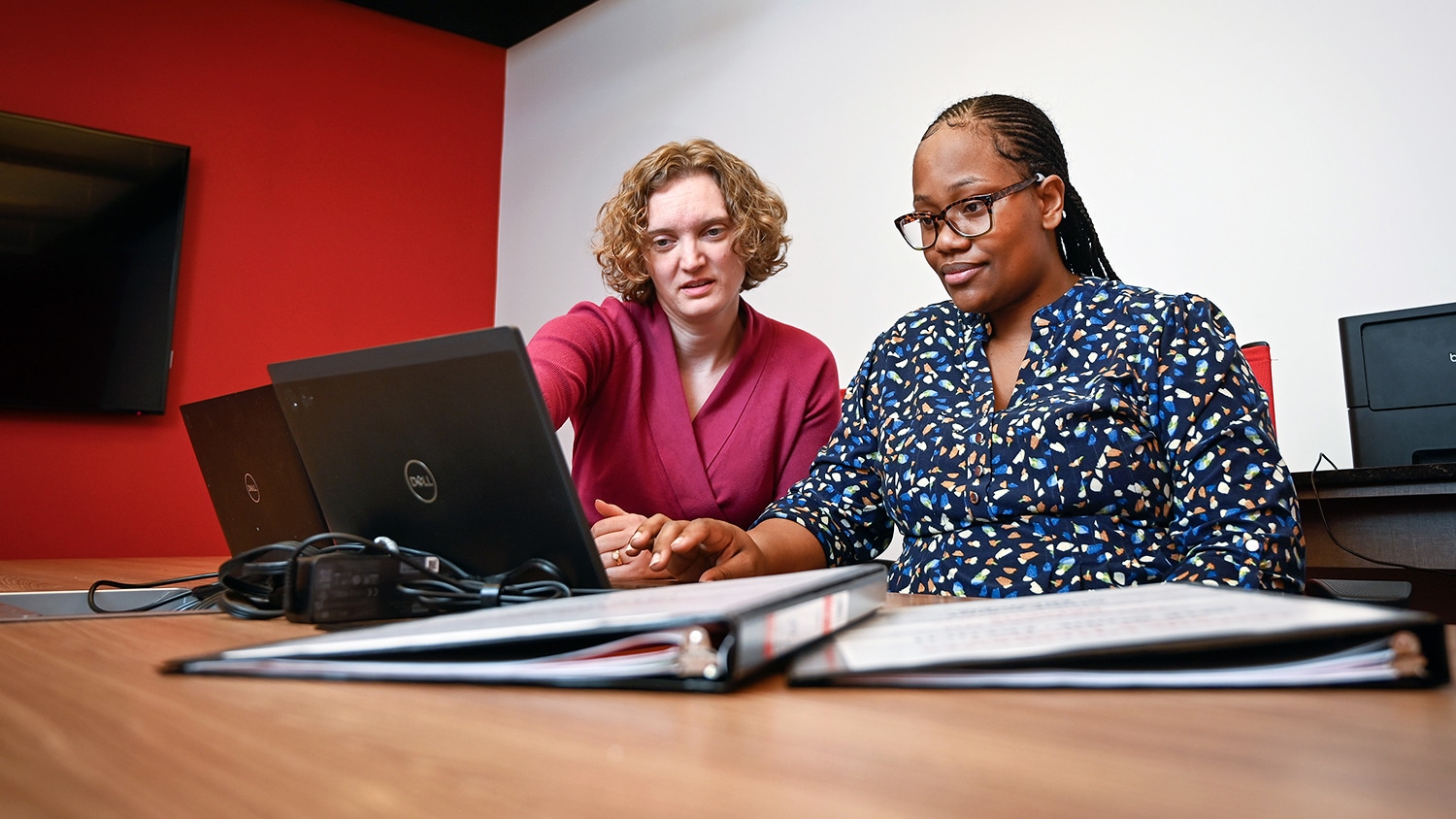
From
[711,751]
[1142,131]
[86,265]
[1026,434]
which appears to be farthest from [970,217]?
[86,265]

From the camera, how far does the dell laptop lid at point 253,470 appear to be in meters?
1.06

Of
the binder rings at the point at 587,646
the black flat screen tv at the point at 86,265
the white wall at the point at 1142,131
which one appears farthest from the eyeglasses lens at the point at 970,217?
the black flat screen tv at the point at 86,265

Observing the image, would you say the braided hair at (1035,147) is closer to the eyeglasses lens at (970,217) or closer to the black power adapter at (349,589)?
the eyeglasses lens at (970,217)

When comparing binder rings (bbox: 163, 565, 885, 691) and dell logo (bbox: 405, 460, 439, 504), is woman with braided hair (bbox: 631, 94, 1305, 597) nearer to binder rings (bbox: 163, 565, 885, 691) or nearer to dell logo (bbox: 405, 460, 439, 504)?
dell logo (bbox: 405, 460, 439, 504)

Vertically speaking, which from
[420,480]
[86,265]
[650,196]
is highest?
[86,265]

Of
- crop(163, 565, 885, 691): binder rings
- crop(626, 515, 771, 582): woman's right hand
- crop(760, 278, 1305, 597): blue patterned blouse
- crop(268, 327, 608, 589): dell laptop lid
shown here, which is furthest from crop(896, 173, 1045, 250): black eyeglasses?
crop(163, 565, 885, 691): binder rings

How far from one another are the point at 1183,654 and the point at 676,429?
4.82ft

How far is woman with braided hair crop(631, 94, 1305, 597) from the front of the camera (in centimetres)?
112

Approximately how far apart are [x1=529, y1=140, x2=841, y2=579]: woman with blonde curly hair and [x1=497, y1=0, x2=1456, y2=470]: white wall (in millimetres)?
1299

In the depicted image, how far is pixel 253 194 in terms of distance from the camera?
398cm

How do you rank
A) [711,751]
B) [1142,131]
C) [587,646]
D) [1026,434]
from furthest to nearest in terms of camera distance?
[1142,131]
[1026,434]
[587,646]
[711,751]

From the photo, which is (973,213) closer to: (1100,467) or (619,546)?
(1100,467)

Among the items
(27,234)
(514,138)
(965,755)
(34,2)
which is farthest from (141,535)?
(965,755)

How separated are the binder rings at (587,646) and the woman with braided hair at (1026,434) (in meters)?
0.50
